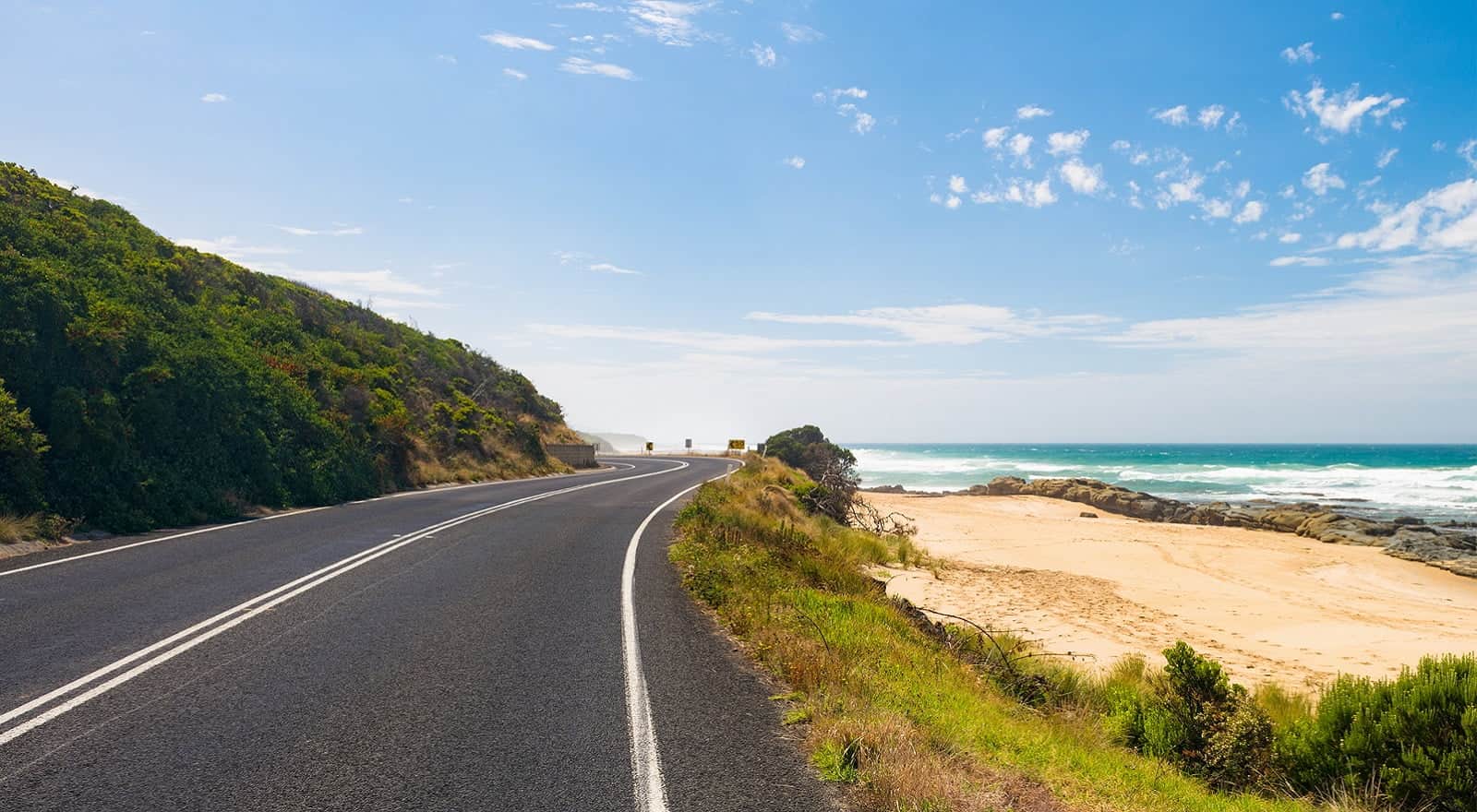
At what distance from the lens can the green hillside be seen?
14.1 meters

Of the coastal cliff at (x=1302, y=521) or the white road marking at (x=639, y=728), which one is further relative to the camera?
the coastal cliff at (x=1302, y=521)

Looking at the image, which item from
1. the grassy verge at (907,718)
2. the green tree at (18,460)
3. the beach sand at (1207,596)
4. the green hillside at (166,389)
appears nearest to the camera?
the grassy verge at (907,718)

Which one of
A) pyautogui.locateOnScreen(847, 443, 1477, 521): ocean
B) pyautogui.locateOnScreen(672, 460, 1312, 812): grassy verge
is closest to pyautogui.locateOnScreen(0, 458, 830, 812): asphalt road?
pyautogui.locateOnScreen(672, 460, 1312, 812): grassy verge

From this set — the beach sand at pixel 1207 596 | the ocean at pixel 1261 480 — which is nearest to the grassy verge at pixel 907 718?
the beach sand at pixel 1207 596

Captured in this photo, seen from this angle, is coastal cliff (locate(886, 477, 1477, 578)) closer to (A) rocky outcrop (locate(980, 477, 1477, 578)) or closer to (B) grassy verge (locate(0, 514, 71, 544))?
(A) rocky outcrop (locate(980, 477, 1477, 578))

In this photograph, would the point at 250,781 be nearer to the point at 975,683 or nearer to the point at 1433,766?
the point at 975,683

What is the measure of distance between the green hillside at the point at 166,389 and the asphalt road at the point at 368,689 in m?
3.37

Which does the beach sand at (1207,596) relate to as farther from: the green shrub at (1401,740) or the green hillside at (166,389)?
the green hillside at (166,389)

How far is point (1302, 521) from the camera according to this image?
3966cm

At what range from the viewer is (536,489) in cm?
2620

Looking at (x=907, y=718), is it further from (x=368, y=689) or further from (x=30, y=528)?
(x=30, y=528)

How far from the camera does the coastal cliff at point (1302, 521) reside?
103 ft

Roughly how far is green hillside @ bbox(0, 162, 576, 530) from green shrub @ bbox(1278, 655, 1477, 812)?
17387mm

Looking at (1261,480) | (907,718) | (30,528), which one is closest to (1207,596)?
(907,718)
